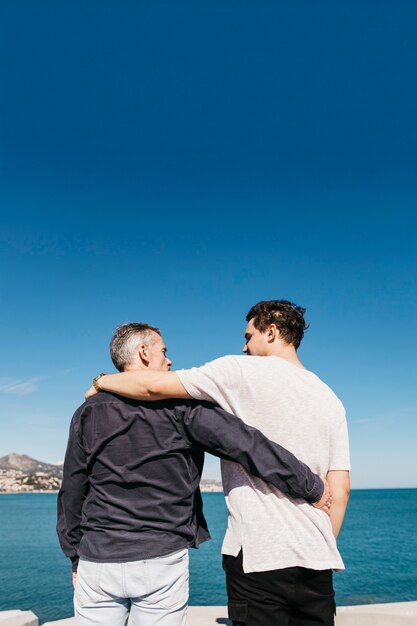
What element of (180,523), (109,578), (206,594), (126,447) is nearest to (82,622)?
(109,578)

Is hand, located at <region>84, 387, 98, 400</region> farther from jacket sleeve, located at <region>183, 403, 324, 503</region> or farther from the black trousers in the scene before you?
the black trousers

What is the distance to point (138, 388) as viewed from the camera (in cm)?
212

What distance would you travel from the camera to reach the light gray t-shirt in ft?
6.63

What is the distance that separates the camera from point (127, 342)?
2457mm

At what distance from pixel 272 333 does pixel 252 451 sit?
679 millimetres

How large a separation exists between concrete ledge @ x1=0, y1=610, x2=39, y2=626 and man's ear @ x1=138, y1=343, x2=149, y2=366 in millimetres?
3700

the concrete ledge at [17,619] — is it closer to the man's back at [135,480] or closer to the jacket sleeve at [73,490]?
the jacket sleeve at [73,490]

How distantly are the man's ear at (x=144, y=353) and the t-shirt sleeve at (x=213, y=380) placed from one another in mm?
338

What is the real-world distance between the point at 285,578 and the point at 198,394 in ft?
2.74

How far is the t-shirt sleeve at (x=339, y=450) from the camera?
2.33 m

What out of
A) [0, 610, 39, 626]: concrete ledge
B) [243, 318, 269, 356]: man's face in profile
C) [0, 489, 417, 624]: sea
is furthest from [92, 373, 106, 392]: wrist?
[0, 489, 417, 624]: sea

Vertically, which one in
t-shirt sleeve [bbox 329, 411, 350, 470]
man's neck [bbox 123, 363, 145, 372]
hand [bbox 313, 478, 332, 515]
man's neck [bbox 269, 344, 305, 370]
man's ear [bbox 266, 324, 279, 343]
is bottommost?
hand [bbox 313, 478, 332, 515]

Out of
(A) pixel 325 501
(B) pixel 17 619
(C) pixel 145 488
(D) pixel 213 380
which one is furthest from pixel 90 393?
(B) pixel 17 619

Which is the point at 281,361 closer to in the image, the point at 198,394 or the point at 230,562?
the point at 198,394
